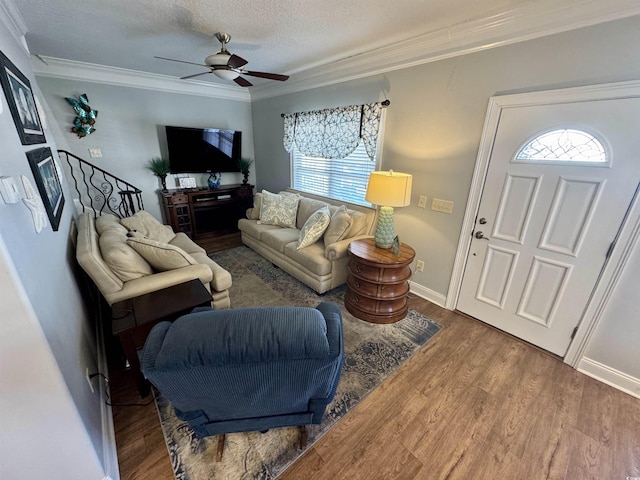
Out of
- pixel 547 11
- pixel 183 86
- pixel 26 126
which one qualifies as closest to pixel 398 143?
pixel 547 11

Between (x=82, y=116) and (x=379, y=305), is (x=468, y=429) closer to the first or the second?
(x=379, y=305)

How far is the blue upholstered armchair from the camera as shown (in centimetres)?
88

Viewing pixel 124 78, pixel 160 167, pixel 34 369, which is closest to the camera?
pixel 34 369

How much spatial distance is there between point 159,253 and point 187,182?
2832mm

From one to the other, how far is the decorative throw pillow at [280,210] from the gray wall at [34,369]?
102 inches

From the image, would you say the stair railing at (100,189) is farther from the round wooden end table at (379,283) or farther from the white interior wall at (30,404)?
the round wooden end table at (379,283)

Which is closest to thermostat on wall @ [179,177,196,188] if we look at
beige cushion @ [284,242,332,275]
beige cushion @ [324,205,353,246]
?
beige cushion @ [284,242,332,275]

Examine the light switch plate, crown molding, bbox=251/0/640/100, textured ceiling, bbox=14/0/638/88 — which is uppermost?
textured ceiling, bbox=14/0/638/88

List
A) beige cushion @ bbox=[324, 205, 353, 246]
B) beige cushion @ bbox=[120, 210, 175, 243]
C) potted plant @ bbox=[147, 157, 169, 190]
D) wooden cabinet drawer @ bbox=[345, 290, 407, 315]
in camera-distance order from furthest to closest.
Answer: potted plant @ bbox=[147, 157, 169, 190], beige cushion @ bbox=[324, 205, 353, 246], beige cushion @ bbox=[120, 210, 175, 243], wooden cabinet drawer @ bbox=[345, 290, 407, 315]

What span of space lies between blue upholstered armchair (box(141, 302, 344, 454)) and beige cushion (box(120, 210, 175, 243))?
6.87 ft

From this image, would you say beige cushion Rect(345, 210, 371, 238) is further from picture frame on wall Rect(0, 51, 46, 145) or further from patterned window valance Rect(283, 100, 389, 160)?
picture frame on wall Rect(0, 51, 46, 145)

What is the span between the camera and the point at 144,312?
1.59 metres

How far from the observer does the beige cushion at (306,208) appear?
351 centimetres

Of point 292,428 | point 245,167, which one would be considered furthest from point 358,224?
point 245,167
